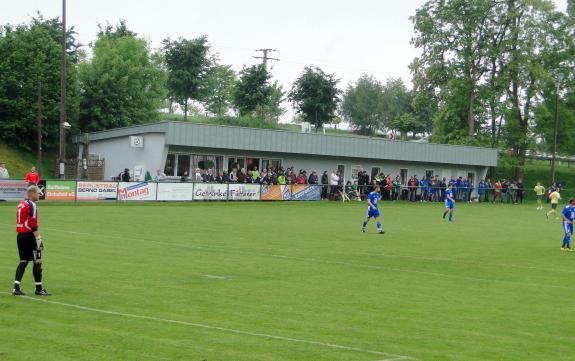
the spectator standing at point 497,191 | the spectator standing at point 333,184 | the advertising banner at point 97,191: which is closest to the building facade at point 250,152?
the spectator standing at point 333,184

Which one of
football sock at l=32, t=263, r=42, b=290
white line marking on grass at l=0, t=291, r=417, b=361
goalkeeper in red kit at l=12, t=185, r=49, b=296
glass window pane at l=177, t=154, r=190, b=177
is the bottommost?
white line marking on grass at l=0, t=291, r=417, b=361

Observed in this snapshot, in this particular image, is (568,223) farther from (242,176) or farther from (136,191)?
(242,176)

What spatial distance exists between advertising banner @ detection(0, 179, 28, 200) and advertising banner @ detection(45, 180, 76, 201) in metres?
1.23

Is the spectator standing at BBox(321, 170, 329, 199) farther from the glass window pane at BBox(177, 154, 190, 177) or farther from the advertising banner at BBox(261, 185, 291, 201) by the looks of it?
the glass window pane at BBox(177, 154, 190, 177)

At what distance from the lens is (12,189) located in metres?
41.2

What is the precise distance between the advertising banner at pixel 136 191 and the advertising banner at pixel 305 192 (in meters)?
11.0

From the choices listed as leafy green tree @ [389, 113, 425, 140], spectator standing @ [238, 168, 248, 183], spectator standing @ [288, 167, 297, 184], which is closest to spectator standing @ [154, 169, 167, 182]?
spectator standing @ [238, 168, 248, 183]

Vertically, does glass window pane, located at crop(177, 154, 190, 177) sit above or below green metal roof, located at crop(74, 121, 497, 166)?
below

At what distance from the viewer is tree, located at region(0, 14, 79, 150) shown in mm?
62344

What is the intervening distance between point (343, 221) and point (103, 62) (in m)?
39.0

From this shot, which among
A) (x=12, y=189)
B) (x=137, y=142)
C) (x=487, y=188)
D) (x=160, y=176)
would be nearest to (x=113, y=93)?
(x=137, y=142)

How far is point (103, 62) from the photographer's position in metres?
70.4

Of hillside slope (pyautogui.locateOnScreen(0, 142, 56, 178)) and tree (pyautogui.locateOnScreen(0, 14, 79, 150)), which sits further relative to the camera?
tree (pyautogui.locateOnScreen(0, 14, 79, 150))

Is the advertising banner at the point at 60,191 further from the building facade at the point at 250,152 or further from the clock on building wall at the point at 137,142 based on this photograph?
the clock on building wall at the point at 137,142
